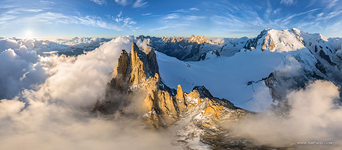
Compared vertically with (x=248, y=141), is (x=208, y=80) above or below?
above

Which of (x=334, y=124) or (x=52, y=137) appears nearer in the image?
(x=334, y=124)

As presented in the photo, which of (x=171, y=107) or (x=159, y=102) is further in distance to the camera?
(x=159, y=102)

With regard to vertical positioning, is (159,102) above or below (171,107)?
above

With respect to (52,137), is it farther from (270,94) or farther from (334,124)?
(334,124)

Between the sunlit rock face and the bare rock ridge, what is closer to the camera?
the sunlit rock face

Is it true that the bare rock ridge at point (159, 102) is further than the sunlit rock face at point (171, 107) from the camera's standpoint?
Yes

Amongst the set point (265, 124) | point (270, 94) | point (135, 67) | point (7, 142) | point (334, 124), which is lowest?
point (7, 142)

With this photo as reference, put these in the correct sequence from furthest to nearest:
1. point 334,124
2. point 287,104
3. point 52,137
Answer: point 52,137 < point 287,104 < point 334,124

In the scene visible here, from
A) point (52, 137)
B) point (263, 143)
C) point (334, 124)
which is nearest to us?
point (263, 143)

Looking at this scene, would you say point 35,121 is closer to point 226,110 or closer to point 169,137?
point 169,137

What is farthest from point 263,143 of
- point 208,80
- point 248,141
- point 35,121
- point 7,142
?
point 35,121
